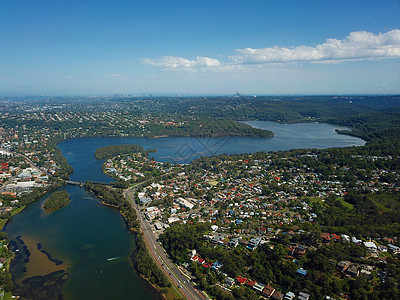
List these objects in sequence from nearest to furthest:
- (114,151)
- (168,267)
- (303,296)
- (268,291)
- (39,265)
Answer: (303,296) < (268,291) < (168,267) < (39,265) < (114,151)

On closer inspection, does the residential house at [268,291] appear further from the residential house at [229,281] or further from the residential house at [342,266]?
the residential house at [342,266]

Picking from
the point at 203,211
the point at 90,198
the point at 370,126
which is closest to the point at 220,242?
the point at 203,211

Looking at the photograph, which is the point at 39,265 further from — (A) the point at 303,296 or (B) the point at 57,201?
(A) the point at 303,296

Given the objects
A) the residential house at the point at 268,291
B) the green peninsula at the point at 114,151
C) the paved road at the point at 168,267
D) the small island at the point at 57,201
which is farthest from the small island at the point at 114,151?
the residential house at the point at 268,291

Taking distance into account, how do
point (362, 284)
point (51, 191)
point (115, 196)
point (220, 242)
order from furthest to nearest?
point (51, 191)
point (115, 196)
point (220, 242)
point (362, 284)

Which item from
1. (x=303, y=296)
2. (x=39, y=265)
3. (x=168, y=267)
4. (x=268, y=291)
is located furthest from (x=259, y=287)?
(x=39, y=265)

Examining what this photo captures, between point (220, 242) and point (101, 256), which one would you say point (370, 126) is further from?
point (101, 256)
